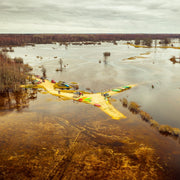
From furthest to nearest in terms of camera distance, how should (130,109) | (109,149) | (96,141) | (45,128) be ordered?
1. (130,109)
2. (45,128)
3. (96,141)
4. (109,149)

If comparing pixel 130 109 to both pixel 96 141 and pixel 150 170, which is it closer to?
pixel 96 141

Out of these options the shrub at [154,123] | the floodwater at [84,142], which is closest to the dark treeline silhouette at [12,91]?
the floodwater at [84,142]

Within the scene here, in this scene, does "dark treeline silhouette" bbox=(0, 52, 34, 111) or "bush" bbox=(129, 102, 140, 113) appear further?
"dark treeline silhouette" bbox=(0, 52, 34, 111)

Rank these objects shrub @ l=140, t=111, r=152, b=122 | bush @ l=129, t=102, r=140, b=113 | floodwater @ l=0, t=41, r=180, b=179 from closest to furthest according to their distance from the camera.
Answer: floodwater @ l=0, t=41, r=180, b=179 < shrub @ l=140, t=111, r=152, b=122 < bush @ l=129, t=102, r=140, b=113

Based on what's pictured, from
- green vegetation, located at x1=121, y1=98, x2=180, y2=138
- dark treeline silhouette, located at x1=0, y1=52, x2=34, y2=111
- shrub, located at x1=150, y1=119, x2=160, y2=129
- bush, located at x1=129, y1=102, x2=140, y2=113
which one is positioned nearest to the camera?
green vegetation, located at x1=121, y1=98, x2=180, y2=138

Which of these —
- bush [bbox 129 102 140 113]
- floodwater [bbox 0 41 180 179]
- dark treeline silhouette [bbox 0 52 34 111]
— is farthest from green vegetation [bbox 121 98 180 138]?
dark treeline silhouette [bbox 0 52 34 111]

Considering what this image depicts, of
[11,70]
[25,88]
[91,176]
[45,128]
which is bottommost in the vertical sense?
[91,176]

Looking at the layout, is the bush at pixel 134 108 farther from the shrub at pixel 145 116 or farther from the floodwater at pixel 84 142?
the shrub at pixel 145 116

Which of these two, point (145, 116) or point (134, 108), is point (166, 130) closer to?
point (145, 116)

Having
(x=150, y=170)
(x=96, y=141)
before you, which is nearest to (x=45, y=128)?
(x=96, y=141)

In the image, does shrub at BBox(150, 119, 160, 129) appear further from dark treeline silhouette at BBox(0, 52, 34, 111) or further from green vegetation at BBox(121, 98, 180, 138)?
dark treeline silhouette at BBox(0, 52, 34, 111)

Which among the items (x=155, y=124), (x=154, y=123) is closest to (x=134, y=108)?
(x=154, y=123)
